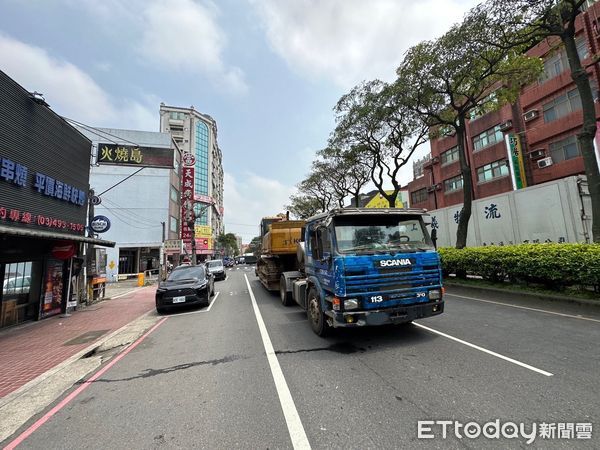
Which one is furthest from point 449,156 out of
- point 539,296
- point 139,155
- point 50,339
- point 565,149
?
point 50,339

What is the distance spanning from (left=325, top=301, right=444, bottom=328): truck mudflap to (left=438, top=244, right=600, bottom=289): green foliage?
228 inches

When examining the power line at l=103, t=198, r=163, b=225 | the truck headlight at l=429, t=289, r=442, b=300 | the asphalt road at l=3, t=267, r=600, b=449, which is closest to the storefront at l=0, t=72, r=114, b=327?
the asphalt road at l=3, t=267, r=600, b=449

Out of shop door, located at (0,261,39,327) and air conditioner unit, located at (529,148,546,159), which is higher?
air conditioner unit, located at (529,148,546,159)

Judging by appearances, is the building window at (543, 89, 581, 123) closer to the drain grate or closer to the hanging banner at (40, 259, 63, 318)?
the drain grate

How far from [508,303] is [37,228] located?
15327mm

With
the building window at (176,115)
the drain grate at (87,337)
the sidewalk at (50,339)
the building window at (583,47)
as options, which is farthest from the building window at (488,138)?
the building window at (176,115)

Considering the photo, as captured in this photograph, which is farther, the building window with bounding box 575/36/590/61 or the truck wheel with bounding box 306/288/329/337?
the building window with bounding box 575/36/590/61

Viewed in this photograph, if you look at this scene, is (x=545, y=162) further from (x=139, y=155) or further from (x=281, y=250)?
(x=139, y=155)

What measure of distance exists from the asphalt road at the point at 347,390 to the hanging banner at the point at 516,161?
2072cm

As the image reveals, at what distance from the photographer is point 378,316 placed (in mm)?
5090

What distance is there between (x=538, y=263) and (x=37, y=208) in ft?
53.6

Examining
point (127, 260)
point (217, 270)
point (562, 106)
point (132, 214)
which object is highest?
point (562, 106)

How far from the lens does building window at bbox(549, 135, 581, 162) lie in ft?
65.3

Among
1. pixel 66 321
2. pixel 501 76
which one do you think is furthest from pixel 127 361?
pixel 501 76
